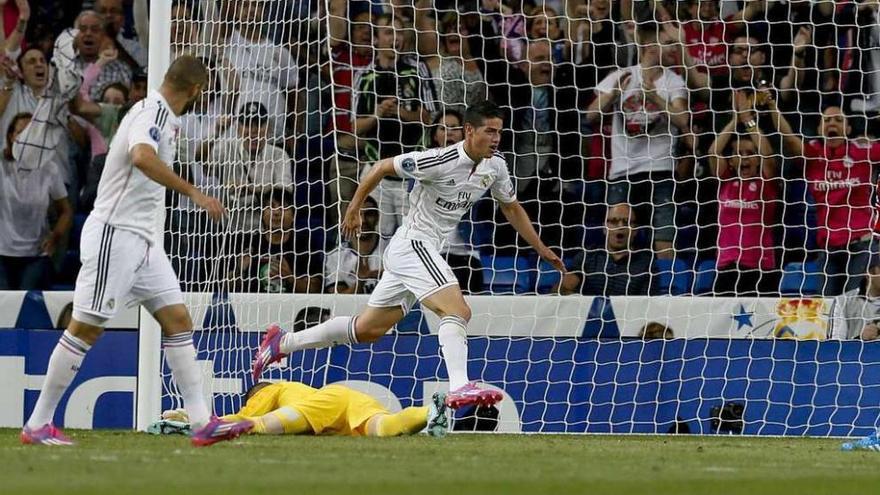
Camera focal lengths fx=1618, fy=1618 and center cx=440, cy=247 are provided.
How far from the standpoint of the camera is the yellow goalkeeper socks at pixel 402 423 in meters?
9.90

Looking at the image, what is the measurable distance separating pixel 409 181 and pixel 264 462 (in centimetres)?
625

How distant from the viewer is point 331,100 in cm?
1311

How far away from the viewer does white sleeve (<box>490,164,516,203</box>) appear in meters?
10.8

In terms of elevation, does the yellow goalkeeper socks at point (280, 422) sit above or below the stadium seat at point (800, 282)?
below

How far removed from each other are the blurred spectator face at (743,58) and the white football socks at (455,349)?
14.3 feet

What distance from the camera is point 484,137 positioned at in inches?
410

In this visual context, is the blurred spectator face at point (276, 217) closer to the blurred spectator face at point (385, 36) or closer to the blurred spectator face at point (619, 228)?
the blurred spectator face at point (385, 36)

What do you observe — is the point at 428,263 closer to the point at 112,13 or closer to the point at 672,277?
the point at 672,277

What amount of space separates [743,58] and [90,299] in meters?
6.84

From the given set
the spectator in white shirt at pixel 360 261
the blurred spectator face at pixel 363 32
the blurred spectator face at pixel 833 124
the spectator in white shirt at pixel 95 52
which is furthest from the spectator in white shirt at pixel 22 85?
the blurred spectator face at pixel 833 124

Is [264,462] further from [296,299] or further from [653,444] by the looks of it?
[296,299]

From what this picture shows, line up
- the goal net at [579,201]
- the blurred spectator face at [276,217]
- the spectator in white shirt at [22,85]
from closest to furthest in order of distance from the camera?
the goal net at [579,201] → the blurred spectator face at [276,217] → the spectator in white shirt at [22,85]

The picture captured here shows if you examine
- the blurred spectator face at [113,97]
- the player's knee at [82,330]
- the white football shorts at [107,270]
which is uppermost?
the blurred spectator face at [113,97]

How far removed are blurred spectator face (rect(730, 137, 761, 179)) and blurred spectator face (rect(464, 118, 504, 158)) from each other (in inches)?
134
